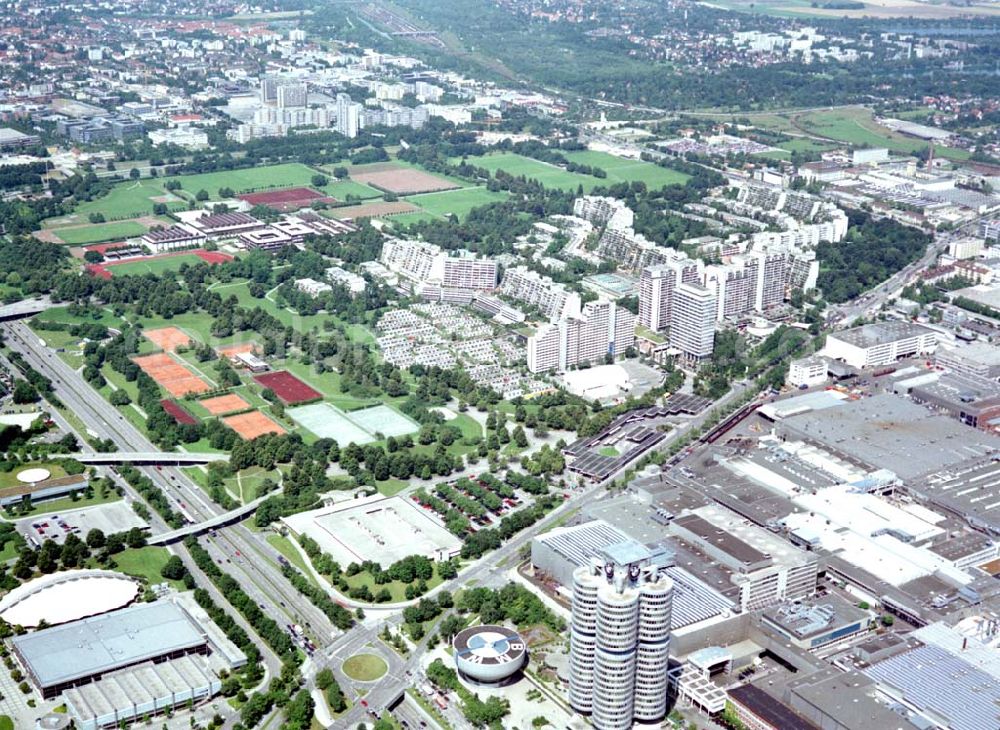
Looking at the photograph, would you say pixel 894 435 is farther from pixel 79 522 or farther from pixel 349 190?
pixel 349 190

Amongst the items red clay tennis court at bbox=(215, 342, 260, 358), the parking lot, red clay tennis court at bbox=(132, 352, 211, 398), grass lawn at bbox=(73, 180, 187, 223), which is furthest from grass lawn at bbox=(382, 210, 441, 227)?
the parking lot

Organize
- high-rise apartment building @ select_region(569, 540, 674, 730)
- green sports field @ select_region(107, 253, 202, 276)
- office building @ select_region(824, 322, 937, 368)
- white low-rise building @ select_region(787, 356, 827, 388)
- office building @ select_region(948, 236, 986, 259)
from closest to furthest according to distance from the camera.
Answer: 1. high-rise apartment building @ select_region(569, 540, 674, 730)
2. white low-rise building @ select_region(787, 356, 827, 388)
3. office building @ select_region(824, 322, 937, 368)
4. green sports field @ select_region(107, 253, 202, 276)
5. office building @ select_region(948, 236, 986, 259)

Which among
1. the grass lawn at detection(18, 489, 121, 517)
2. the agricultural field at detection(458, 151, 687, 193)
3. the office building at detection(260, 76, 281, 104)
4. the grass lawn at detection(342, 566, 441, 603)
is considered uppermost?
the office building at detection(260, 76, 281, 104)

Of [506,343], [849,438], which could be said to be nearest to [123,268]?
[506,343]

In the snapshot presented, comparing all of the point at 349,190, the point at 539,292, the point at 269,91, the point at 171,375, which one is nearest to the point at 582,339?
the point at 539,292

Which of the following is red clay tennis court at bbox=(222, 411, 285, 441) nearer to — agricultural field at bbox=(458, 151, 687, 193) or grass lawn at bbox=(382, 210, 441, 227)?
grass lawn at bbox=(382, 210, 441, 227)

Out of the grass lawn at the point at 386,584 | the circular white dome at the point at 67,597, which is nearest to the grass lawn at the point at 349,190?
the grass lawn at the point at 386,584

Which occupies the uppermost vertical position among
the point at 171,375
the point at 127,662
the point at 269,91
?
the point at 269,91
